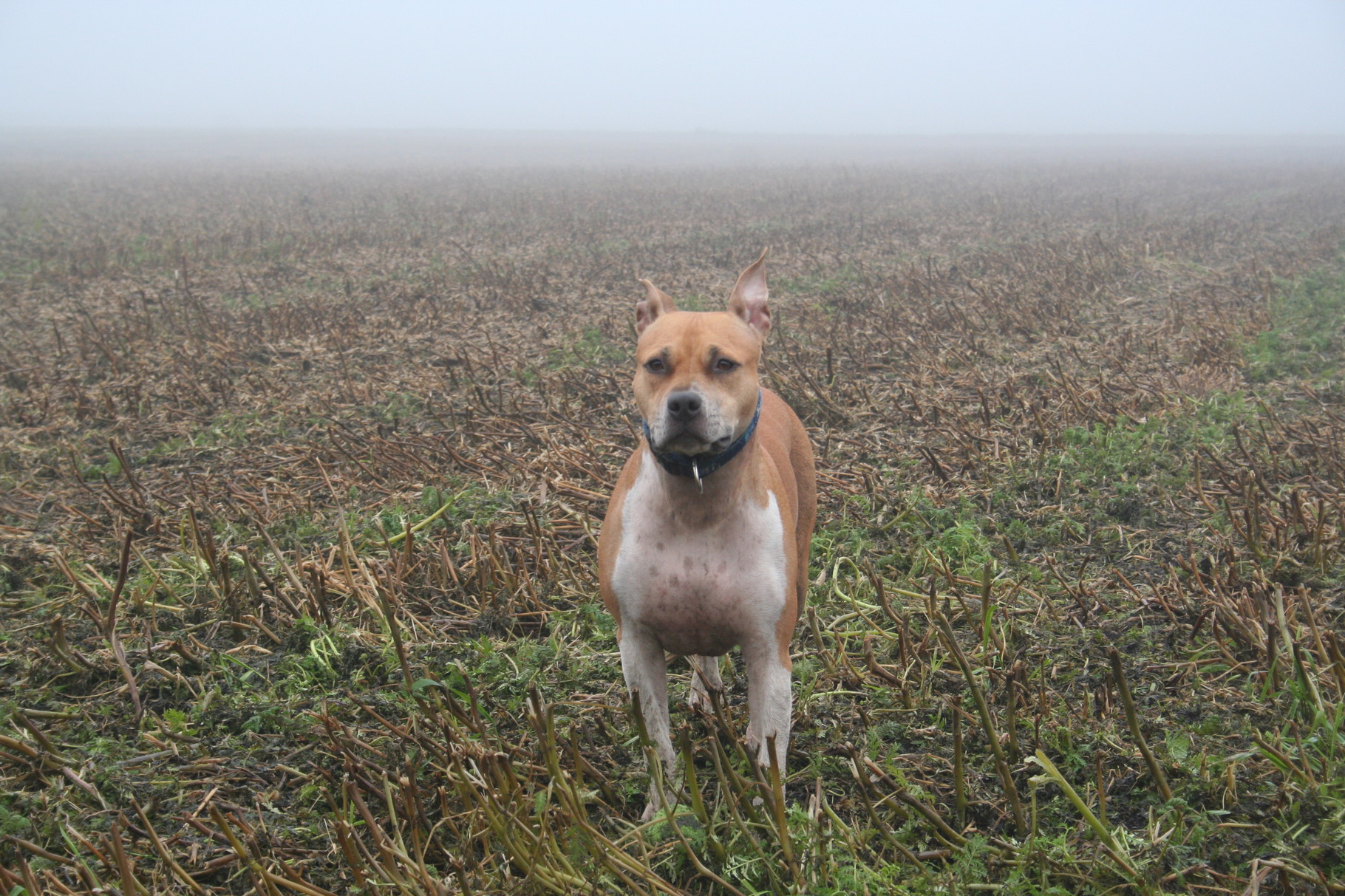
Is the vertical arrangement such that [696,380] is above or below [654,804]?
above

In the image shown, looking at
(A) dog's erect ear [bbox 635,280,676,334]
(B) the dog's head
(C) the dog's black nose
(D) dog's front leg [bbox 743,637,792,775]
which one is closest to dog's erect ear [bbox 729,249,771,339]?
(B) the dog's head

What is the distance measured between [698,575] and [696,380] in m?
0.72

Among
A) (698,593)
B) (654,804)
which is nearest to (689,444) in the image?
(698,593)

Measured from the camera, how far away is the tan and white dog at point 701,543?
3211 mm

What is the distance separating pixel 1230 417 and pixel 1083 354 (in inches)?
103

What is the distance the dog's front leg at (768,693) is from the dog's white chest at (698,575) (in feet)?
0.25

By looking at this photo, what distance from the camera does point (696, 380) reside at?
10.4 ft

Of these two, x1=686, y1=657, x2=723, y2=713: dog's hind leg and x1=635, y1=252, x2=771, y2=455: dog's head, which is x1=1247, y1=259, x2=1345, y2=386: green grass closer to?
x1=686, y1=657, x2=723, y2=713: dog's hind leg

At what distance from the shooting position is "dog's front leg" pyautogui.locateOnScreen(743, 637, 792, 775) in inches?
130

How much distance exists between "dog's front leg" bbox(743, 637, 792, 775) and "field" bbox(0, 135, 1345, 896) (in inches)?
6.4

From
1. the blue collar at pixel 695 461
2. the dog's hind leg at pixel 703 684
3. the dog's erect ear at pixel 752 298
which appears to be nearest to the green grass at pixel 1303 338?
the dog's erect ear at pixel 752 298

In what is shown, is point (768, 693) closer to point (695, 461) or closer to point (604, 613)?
point (695, 461)

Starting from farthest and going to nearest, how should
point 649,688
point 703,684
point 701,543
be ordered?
point 703,684, point 649,688, point 701,543

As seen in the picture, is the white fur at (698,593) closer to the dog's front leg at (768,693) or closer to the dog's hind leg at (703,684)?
the dog's front leg at (768,693)
